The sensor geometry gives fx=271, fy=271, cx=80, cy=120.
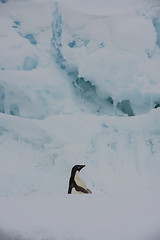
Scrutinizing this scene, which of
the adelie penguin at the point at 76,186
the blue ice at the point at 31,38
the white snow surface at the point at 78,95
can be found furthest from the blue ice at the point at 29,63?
the adelie penguin at the point at 76,186

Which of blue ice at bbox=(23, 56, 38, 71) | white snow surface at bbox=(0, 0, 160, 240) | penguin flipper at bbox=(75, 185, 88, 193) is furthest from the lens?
blue ice at bbox=(23, 56, 38, 71)

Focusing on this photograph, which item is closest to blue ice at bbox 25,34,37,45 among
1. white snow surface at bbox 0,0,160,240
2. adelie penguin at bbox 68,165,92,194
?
white snow surface at bbox 0,0,160,240

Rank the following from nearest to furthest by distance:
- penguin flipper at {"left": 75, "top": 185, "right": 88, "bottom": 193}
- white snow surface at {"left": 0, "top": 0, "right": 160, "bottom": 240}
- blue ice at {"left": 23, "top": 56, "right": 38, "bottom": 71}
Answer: penguin flipper at {"left": 75, "top": 185, "right": 88, "bottom": 193}, white snow surface at {"left": 0, "top": 0, "right": 160, "bottom": 240}, blue ice at {"left": 23, "top": 56, "right": 38, "bottom": 71}

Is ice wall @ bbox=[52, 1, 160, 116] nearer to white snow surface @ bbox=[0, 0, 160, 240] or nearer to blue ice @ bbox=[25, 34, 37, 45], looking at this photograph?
white snow surface @ bbox=[0, 0, 160, 240]

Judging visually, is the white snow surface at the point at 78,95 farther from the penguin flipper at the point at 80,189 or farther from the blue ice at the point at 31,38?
the penguin flipper at the point at 80,189

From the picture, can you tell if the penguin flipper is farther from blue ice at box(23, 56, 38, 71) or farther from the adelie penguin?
blue ice at box(23, 56, 38, 71)

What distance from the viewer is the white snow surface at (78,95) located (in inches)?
93.8

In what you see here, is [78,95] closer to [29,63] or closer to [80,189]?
[29,63]

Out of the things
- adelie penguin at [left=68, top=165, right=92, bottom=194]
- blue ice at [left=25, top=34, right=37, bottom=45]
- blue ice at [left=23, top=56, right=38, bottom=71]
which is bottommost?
adelie penguin at [left=68, top=165, right=92, bottom=194]

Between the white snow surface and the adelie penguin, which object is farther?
the white snow surface

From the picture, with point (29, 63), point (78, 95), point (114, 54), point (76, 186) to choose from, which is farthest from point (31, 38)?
point (76, 186)

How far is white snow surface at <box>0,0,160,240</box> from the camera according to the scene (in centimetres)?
238

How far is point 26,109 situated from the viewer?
2539mm

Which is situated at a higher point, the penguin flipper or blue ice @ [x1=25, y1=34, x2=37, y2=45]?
blue ice @ [x1=25, y1=34, x2=37, y2=45]
